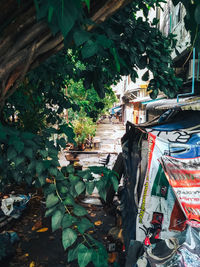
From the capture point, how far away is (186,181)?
3.22 metres

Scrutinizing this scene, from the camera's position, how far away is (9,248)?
4309 millimetres

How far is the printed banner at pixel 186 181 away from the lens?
3104mm

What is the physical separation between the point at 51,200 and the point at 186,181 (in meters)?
2.54

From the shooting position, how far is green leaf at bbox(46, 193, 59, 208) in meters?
1.30

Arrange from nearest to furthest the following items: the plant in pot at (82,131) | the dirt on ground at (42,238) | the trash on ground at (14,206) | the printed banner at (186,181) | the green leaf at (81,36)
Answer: the green leaf at (81,36) < the printed banner at (186,181) < the dirt on ground at (42,238) < the trash on ground at (14,206) < the plant in pot at (82,131)

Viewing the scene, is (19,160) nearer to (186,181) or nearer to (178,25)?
(186,181)

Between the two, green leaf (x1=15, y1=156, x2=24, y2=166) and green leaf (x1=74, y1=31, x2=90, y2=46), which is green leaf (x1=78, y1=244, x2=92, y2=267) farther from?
green leaf (x1=74, y1=31, x2=90, y2=46)

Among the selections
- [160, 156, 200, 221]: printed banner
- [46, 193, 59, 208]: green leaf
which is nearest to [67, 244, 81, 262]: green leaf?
[46, 193, 59, 208]: green leaf

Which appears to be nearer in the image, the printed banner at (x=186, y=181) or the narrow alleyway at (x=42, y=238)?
the printed banner at (x=186, y=181)

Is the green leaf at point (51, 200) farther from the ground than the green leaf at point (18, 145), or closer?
closer

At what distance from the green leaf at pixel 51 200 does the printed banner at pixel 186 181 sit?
7.64 ft

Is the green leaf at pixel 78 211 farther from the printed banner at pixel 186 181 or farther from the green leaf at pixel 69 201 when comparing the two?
the printed banner at pixel 186 181

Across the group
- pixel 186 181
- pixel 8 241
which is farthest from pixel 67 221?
pixel 8 241

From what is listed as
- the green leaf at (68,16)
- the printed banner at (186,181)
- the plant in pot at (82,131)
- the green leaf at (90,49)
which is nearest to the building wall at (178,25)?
the printed banner at (186,181)
